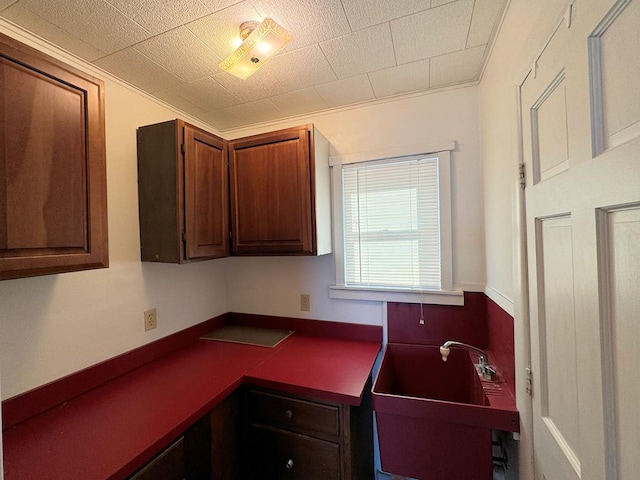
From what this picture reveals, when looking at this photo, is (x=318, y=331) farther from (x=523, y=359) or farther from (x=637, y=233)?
(x=637, y=233)

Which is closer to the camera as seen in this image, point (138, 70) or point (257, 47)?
point (257, 47)

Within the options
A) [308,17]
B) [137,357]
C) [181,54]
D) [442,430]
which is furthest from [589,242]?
[137,357]

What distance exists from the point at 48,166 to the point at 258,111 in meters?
1.21

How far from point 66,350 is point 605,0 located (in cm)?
195

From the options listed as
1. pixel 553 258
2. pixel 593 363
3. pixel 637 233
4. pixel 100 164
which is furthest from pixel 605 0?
pixel 100 164

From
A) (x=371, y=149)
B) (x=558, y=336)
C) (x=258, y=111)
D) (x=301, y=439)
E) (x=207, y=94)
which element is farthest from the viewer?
(x=258, y=111)

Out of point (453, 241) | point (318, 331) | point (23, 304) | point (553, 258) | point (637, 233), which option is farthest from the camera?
point (318, 331)

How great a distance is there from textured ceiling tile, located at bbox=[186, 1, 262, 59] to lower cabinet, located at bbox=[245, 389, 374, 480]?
1.62 metres

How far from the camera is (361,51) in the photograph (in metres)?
1.22

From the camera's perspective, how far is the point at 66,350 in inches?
44.3

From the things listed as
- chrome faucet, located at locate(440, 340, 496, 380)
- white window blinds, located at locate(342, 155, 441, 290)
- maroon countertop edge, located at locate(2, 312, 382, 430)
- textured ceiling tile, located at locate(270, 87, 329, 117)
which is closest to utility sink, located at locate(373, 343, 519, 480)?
chrome faucet, located at locate(440, 340, 496, 380)

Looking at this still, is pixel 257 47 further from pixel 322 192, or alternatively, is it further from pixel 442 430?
pixel 442 430

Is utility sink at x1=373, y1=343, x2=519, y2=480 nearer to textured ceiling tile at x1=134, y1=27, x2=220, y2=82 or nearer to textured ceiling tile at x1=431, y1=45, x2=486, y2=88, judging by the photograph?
textured ceiling tile at x1=431, y1=45, x2=486, y2=88

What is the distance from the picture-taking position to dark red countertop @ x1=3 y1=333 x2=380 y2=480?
80cm
